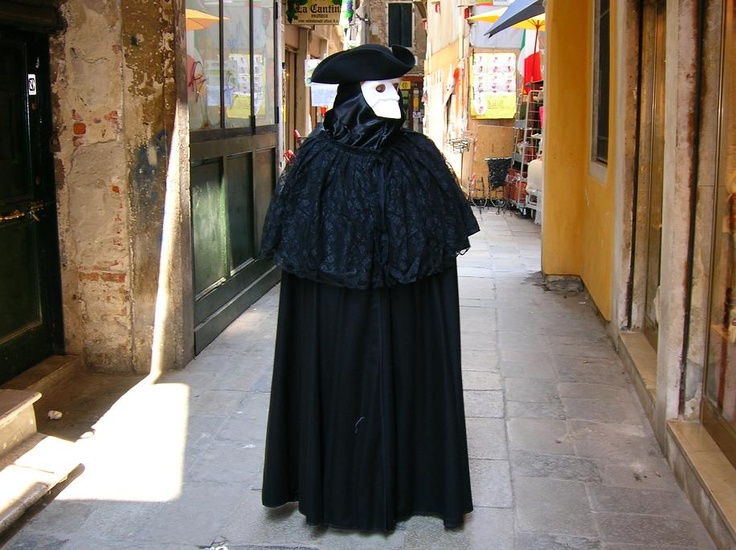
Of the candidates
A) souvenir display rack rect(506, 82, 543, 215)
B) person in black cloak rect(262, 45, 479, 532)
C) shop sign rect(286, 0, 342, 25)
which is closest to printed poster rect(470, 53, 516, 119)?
souvenir display rack rect(506, 82, 543, 215)

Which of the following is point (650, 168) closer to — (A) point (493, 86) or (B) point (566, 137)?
(B) point (566, 137)

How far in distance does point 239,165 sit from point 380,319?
13.8ft

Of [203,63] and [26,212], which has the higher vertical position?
[203,63]

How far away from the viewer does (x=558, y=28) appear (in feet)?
27.5

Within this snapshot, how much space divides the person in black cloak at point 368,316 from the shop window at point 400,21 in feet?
145

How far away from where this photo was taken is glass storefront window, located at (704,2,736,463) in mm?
3809

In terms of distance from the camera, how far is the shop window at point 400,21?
46.3 meters

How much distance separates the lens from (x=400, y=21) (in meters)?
46.4

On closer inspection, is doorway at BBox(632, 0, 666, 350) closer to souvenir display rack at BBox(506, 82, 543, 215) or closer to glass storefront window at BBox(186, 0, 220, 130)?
glass storefront window at BBox(186, 0, 220, 130)

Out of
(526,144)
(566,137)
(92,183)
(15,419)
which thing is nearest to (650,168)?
(566,137)

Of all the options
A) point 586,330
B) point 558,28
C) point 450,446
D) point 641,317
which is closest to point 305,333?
point 450,446

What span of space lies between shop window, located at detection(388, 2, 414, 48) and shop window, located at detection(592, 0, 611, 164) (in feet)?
131

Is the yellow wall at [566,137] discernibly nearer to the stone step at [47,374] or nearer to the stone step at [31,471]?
the stone step at [47,374]

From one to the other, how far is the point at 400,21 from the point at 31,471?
44.6 metres
